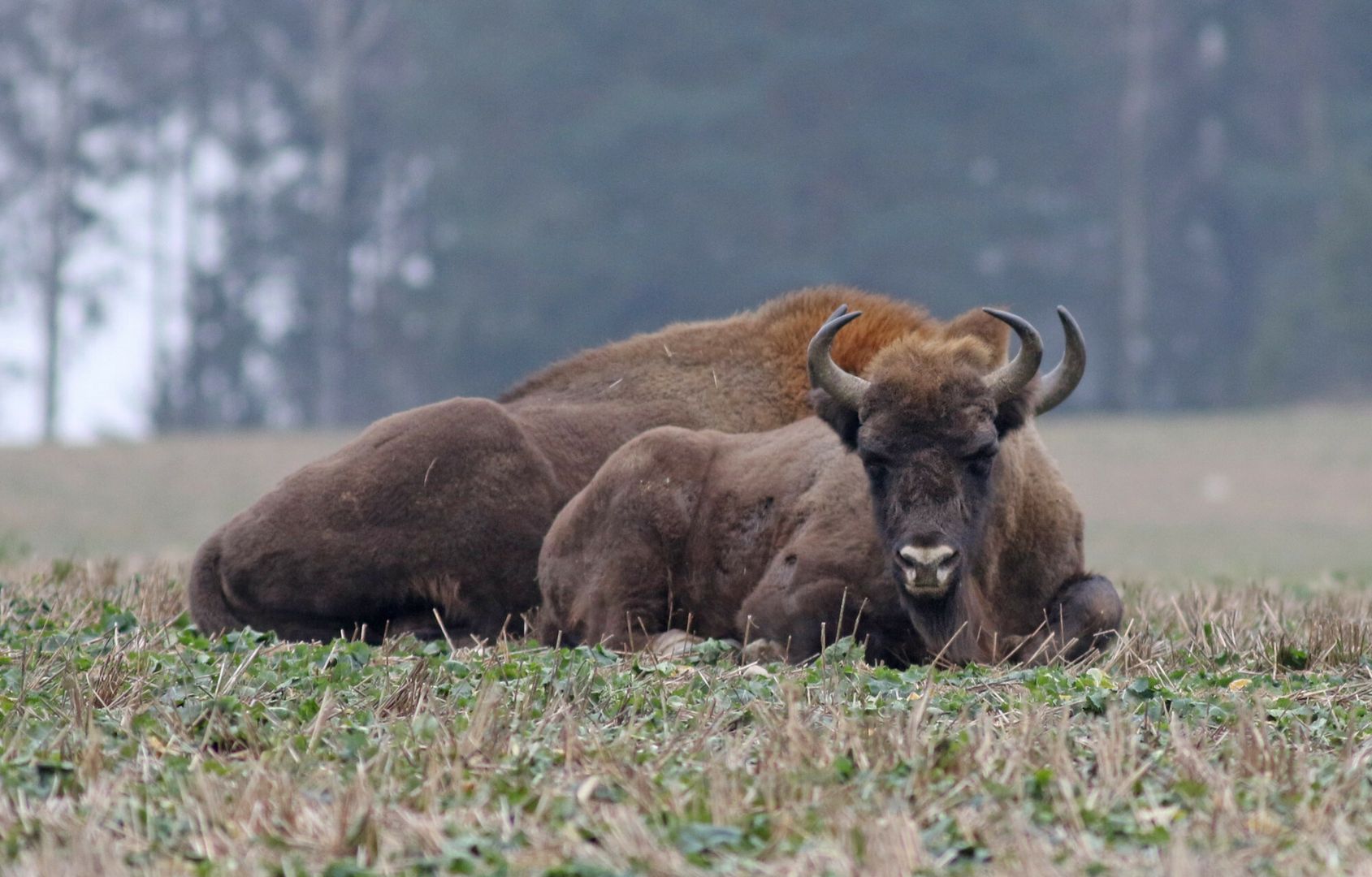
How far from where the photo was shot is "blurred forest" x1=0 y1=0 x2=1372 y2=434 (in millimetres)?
41094

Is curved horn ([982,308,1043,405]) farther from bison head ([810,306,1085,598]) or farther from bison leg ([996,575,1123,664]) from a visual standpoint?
bison leg ([996,575,1123,664])

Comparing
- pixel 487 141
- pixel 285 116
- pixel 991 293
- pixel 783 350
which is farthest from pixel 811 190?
pixel 783 350

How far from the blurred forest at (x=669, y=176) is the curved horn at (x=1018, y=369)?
31263mm

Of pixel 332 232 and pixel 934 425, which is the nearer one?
pixel 934 425

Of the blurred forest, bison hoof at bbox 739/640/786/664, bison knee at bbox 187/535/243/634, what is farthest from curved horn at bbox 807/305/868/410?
the blurred forest

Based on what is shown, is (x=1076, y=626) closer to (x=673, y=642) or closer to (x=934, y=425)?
(x=934, y=425)

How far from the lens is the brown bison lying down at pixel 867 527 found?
6969mm

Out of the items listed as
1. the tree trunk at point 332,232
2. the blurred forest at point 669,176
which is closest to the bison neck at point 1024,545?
the blurred forest at point 669,176

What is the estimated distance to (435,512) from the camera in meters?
8.75

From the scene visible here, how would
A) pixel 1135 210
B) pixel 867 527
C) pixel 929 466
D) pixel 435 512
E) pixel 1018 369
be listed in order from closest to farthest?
pixel 929 466 < pixel 1018 369 < pixel 867 527 < pixel 435 512 < pixel 1135 210

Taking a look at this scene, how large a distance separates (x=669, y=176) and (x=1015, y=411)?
34.6 meters

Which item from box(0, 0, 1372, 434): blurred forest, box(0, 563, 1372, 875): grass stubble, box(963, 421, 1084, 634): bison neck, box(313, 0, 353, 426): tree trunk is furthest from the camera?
box(313, 0, 353, 426): tree trunk

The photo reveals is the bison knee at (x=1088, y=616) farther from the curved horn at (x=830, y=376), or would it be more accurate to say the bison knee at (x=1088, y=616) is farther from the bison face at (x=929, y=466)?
the curved horn at (x=830, y=376)

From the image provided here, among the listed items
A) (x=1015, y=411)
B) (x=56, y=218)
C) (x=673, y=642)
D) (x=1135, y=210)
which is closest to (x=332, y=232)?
(x=56, y=218)
